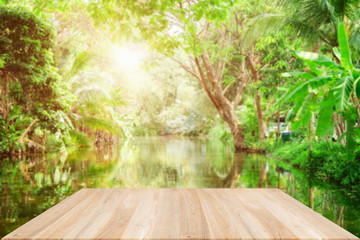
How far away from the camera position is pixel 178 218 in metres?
1.63

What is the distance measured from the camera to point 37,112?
9.57m

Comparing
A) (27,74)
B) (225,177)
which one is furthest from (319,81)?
(27,74)

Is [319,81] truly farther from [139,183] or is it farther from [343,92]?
[139,183]

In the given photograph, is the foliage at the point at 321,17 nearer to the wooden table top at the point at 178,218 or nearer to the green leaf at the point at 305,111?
the green leaf at the point at 305,111

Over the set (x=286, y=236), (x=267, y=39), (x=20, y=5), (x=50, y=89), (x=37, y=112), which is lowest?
(x=286, y=236)

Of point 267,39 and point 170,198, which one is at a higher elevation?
point 267,39

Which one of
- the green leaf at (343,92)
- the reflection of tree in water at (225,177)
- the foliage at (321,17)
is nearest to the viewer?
the green leaf at (343,92)

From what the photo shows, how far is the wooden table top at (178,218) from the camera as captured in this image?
139cm

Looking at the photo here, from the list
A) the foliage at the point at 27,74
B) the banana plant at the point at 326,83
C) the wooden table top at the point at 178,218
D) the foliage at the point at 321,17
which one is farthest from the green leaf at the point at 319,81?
the foliage at the point at 27,74

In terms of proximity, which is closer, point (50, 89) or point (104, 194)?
point (104, 194)

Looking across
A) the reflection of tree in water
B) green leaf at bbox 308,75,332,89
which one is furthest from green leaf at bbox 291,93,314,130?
the reflection of tree in water

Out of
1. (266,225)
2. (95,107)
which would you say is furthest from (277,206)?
(95,107)

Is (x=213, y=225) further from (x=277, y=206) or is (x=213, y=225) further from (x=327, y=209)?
(x=327, y=209)

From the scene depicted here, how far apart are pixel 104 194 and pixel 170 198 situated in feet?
1.54
